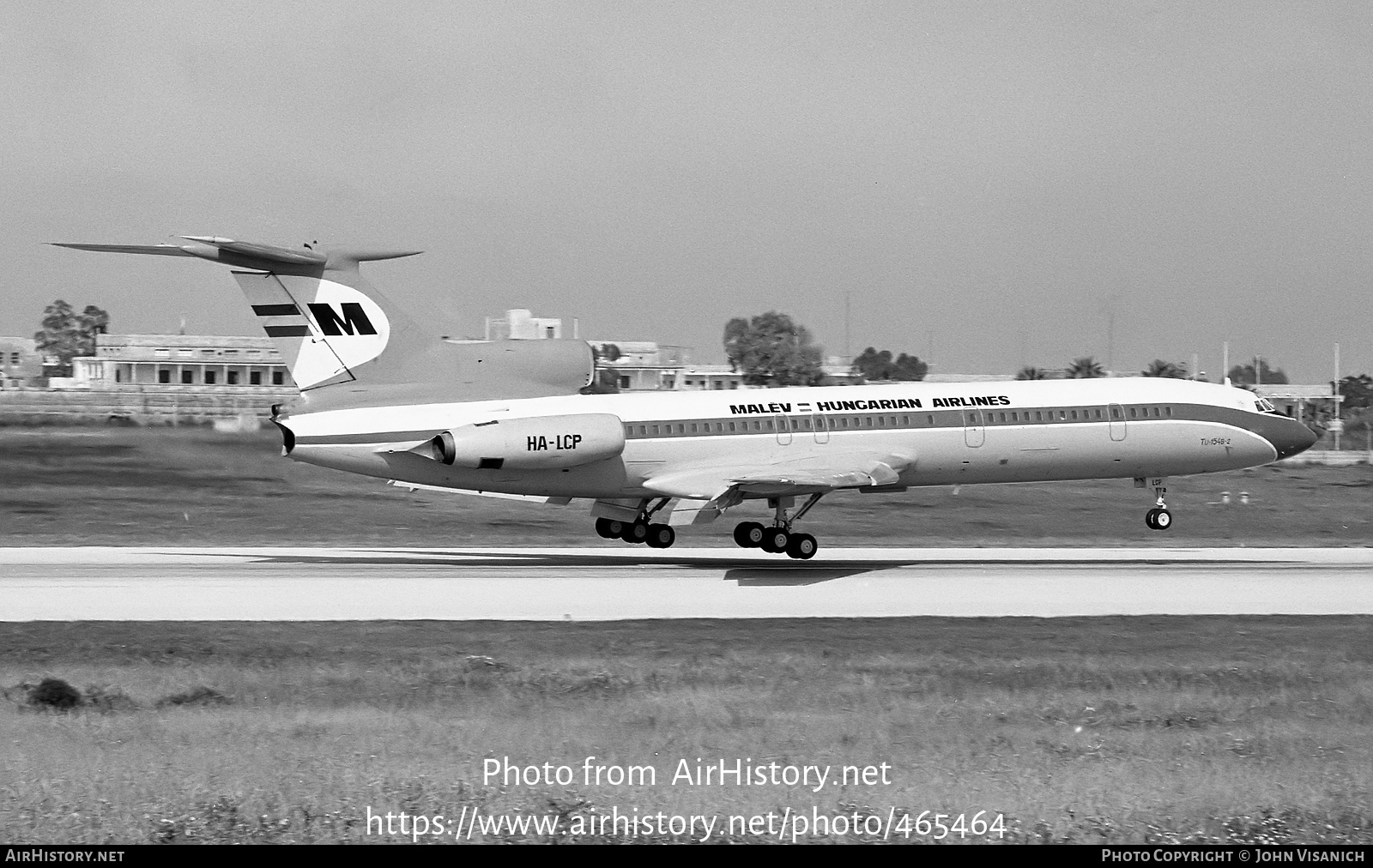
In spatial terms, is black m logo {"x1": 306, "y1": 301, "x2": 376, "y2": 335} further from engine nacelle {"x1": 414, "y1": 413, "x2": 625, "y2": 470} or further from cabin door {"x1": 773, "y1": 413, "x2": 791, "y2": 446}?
cabin door {"x1": 773, "y1": 413, "x2": 791, "y2": 446}

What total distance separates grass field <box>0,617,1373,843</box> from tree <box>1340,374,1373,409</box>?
11222 centimetres

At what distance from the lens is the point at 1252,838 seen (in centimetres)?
1017

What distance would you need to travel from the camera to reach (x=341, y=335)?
90.4 ft

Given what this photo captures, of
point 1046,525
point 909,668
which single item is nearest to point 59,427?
point 1046,525

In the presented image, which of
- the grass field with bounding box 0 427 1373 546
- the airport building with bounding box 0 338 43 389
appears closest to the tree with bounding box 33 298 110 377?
the airport building with bounding box 0 338 43 389

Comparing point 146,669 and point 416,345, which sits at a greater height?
point 416,345

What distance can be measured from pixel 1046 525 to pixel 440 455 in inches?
794

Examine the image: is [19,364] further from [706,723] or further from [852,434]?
[706,723]

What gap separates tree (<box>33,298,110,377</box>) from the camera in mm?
151750
